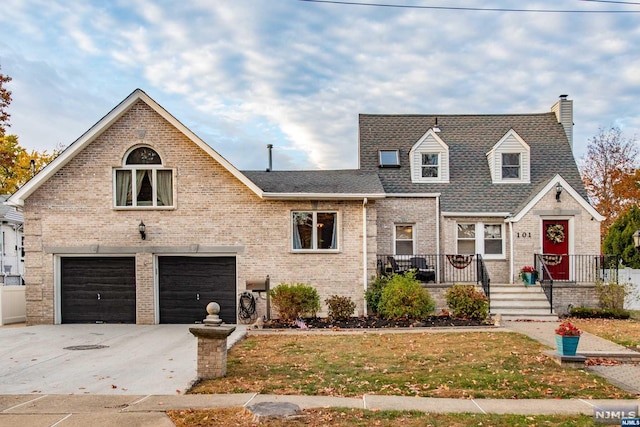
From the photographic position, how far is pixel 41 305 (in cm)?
1678

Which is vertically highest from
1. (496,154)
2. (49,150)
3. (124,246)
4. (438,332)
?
(49,150)

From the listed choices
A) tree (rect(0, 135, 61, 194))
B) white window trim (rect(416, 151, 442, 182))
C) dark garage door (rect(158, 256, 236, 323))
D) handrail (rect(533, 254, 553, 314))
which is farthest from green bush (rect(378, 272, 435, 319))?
tree (rect(0, 135, 61, 194))

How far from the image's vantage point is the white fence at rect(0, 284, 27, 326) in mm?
17094

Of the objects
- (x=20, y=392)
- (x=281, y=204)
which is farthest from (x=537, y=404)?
(x=281, y=204)

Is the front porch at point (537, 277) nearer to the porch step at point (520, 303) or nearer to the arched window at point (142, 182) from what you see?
the porch step at point (520, 303)

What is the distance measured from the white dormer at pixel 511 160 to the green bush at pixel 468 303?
6.86m

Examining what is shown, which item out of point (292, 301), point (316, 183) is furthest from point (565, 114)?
point (292, 301)

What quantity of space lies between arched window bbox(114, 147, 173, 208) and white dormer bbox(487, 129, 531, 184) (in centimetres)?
1301

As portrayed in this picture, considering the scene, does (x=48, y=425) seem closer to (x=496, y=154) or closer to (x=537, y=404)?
(x=537, y=404)

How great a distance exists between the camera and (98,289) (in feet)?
56.0

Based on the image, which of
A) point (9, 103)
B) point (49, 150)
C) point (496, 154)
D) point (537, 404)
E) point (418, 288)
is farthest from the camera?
point (49, 150)

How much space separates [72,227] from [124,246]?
1833 millimetres

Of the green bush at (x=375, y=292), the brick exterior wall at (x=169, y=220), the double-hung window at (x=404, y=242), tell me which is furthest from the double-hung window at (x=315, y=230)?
the double-hung window at (x=404, y=242)

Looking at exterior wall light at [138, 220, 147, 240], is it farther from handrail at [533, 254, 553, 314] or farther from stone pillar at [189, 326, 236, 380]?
handrail at [533, 254, 553, 314]
